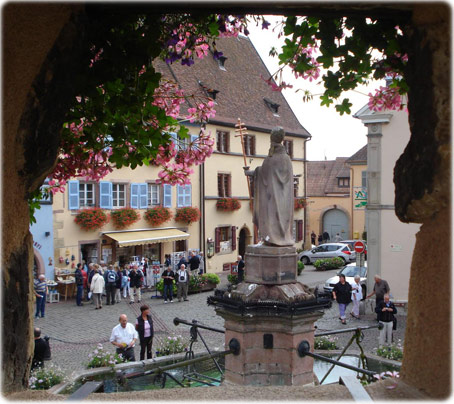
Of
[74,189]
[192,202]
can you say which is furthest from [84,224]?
[192,202]

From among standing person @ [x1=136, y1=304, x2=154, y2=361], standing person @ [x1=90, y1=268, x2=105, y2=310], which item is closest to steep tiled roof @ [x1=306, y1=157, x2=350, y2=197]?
standing person @ [x1=90, y1=268, x2=105, y2=310]

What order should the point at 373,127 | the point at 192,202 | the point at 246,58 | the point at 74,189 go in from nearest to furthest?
1. the point at 373,127
2. the point at 74,189
3. the point at 192,202
4. the point at 246,58

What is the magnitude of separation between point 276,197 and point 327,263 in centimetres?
2367

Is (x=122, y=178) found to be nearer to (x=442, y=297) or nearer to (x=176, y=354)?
(x=176, y=354)

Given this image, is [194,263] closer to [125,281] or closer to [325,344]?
[125,281]

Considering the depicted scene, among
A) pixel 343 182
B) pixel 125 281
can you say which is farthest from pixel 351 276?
pixel 343 182

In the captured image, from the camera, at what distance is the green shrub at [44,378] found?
8057mm

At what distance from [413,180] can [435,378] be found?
0.87 meters

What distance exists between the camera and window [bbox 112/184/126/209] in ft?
84.9

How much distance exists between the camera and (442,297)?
7.71 ft

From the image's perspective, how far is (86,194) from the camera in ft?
80.5

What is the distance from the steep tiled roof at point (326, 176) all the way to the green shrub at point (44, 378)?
43.5m

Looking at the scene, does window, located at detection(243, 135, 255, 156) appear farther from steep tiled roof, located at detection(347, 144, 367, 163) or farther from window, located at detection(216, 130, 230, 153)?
steep tiled roof, located at detection(347, 144, 367, 163)

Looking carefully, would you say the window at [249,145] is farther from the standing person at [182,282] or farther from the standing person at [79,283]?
the standing person at [79,283]
